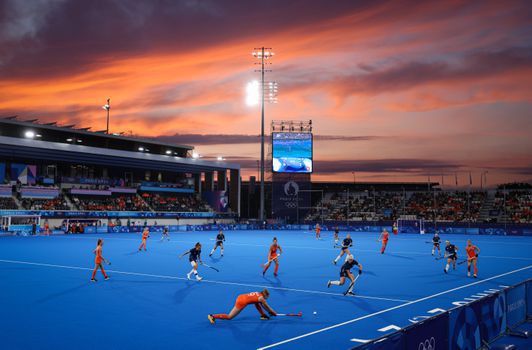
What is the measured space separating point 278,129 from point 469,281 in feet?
222

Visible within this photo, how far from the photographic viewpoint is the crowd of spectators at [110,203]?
228 ft

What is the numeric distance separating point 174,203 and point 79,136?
1897 cm

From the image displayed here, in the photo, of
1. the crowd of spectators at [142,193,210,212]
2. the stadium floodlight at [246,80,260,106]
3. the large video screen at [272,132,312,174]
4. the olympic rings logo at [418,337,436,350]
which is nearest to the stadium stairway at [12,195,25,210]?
the crowd of spectators at [142,193,210,212]

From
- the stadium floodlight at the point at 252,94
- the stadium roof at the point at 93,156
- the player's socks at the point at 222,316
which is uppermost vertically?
the stadium floodlight at the point at 252,94

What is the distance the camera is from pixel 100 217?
223 ft

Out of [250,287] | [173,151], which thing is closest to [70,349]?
[250,287]

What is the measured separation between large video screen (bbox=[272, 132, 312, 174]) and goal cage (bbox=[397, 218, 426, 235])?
59.8 feet

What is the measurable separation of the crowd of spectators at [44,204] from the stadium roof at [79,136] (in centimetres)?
1145

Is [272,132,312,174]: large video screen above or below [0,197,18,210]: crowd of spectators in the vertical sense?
above

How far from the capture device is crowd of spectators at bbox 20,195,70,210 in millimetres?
62094

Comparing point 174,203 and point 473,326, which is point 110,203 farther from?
point 473,326

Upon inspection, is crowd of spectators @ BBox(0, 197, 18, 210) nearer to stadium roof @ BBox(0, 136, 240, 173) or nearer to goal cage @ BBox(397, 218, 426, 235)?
stadium roof @ BBox(0, 136, 240, 173)

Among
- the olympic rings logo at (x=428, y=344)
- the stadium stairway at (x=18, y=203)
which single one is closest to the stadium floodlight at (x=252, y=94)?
the stadium stairway at (x=18, y=203)

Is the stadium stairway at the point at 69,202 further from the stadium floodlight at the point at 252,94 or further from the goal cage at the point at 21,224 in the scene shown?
the stadium floodlight at the point at 252,94
